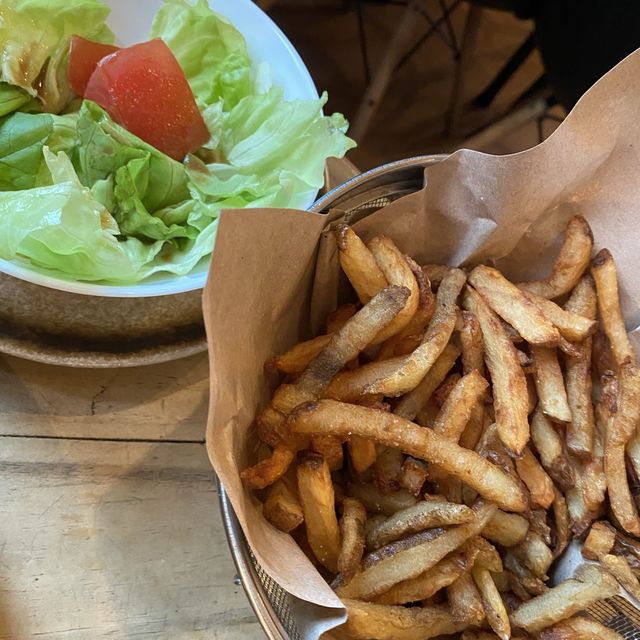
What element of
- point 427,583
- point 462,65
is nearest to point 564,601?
point 427,583

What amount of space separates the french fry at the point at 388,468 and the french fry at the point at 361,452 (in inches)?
0.5

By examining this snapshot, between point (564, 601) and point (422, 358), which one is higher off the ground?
point (422, 358)

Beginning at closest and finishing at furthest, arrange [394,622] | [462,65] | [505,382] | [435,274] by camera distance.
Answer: [394,622]
[505,382]
[435,274]
[462,65]

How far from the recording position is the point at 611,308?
0.92 meters

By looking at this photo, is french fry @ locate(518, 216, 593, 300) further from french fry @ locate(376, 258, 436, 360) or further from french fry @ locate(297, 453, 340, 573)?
french fry @ locate(297, 453, 340, 573)

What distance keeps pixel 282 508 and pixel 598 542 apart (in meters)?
0.40

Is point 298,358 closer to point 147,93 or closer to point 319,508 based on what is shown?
point 319,508

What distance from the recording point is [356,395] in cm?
81

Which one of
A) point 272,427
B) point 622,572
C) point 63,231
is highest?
point 63,231

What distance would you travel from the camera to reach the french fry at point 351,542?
742 millimetres

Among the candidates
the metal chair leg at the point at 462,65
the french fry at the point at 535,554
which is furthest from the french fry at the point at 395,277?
the metal chair leg at the point at 462,65

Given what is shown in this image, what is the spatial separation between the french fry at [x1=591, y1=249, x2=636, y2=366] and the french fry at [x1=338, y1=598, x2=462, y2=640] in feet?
1.31

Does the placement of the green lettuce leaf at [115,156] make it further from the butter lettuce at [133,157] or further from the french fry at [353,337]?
the french fry at [353,337]

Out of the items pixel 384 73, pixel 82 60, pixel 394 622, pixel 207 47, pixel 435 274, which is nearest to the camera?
pixel 394 622
